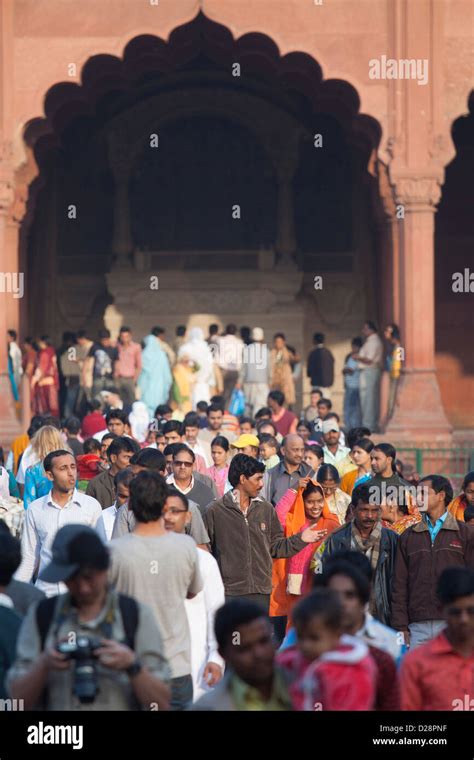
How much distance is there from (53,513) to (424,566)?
193 cm

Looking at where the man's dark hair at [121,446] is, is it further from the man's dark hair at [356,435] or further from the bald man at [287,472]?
the man's dark hair at [356,435]

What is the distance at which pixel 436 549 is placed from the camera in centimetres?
766

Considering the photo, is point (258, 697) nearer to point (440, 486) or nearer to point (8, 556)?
point (8, 556)

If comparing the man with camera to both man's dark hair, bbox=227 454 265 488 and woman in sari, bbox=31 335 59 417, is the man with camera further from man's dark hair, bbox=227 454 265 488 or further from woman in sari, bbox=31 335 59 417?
woman in sari, bbox=31 335 59 417

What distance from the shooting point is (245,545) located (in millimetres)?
8055

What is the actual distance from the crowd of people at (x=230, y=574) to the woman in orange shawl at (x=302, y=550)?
11 mm

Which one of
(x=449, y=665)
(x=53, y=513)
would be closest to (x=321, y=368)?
(x=53, y=513)

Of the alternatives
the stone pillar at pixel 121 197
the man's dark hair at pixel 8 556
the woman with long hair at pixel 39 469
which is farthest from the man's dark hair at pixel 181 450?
the stone pillar at pixel 121 197

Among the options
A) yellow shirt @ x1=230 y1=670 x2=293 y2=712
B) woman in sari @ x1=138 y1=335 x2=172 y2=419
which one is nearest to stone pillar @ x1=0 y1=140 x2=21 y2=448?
woman in sari @ x1=138 y1=335 x2=172 y2=419

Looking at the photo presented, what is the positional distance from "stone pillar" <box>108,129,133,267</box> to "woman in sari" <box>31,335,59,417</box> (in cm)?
338

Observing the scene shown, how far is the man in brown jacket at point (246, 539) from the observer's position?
26.3ft

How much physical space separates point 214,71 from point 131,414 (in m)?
7.44
